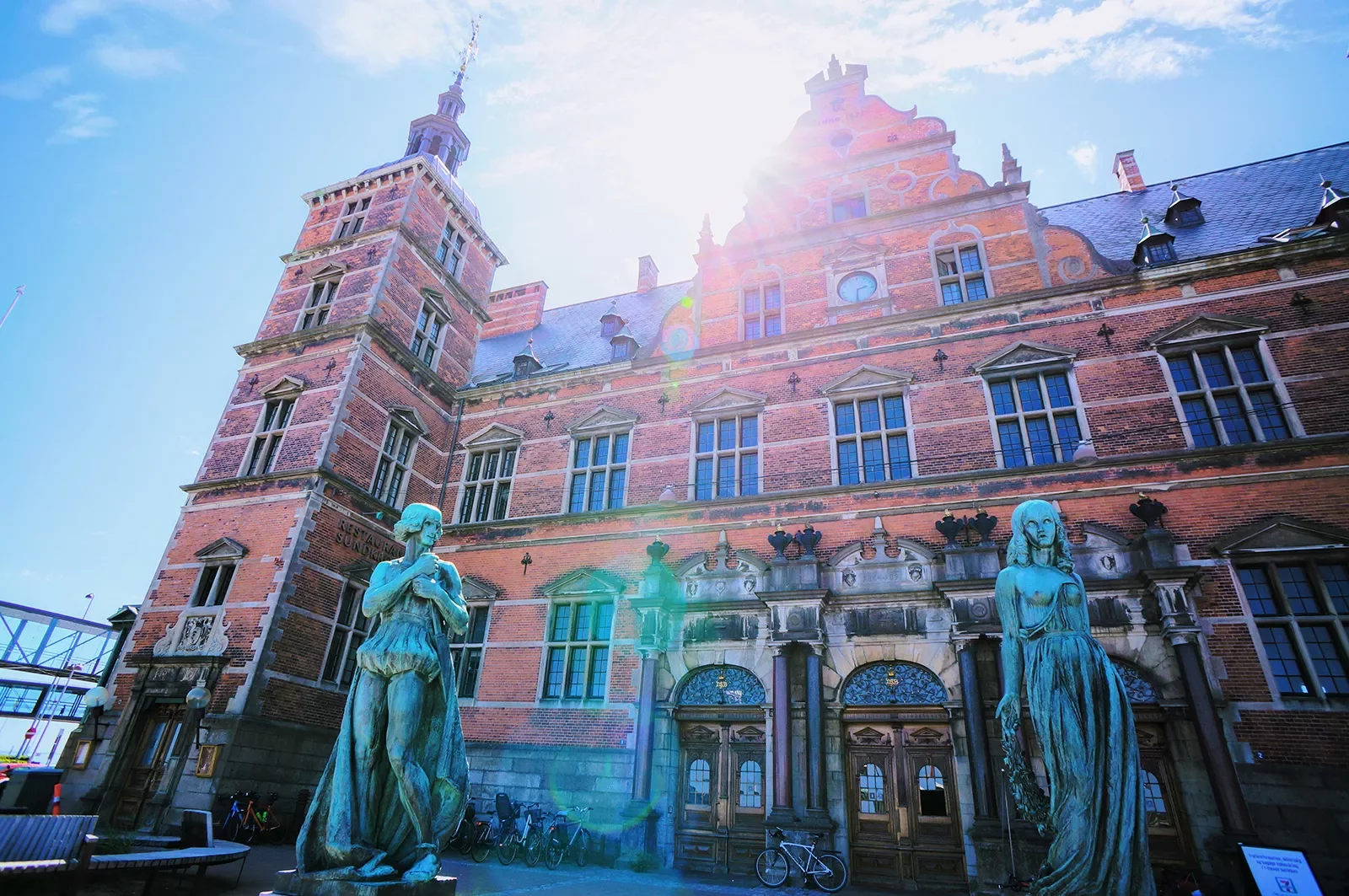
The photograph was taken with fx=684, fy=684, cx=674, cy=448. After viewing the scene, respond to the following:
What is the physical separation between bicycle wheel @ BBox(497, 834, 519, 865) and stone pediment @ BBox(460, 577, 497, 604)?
194 inches

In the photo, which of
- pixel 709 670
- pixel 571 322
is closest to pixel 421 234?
pixel 571 322

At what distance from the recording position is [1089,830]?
365 centimetres

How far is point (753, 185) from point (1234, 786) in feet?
46.4

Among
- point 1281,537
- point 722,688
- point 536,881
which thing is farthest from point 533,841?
point 1281,537

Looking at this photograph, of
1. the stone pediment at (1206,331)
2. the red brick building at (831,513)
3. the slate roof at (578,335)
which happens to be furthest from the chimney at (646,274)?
the stone pediment at (1206,331)

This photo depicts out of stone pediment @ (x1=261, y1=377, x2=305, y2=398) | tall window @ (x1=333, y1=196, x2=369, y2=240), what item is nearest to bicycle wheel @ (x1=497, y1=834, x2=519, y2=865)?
stone pediment @ (x1=261, y1=377, x2=305, y2=398)

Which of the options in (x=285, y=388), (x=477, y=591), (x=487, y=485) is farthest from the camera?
(x=487, y=485)

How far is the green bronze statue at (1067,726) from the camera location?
141 inches

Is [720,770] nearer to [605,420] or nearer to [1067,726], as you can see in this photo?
[605,420]

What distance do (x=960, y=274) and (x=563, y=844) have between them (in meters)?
12.6

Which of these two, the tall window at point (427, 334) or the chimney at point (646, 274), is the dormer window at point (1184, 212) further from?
the tall window at point (427, 334)

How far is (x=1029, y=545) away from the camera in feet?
14.5

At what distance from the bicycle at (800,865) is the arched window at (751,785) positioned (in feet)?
4.22

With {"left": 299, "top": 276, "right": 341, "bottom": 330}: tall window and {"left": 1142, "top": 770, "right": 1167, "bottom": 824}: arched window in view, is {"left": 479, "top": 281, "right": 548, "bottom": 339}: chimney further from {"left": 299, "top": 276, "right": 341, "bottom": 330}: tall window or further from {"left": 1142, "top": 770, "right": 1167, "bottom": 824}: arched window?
{"left": 1142, "top": 770, "right": 1167, "bottom": 824}: arched window
